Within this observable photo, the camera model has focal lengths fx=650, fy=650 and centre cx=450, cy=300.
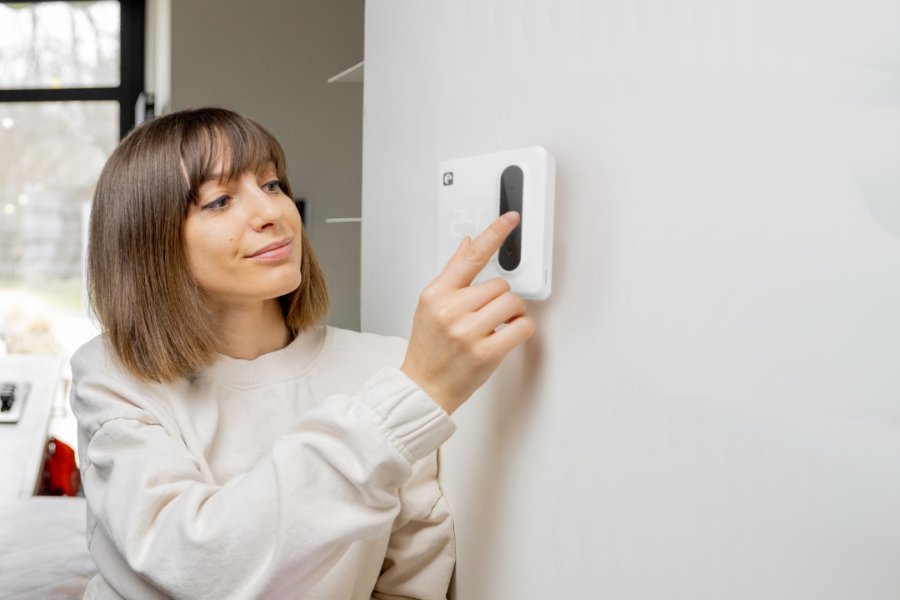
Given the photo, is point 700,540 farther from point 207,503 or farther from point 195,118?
point 195,118

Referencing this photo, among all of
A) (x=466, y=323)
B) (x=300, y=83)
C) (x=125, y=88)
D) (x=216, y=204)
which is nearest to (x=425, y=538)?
(x=466, y=323)

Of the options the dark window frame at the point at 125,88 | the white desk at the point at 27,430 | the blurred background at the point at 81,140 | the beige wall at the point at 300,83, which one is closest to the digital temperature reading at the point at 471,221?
the blurred background at the point at 81,140

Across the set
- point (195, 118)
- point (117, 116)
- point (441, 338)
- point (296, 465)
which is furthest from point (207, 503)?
point (117, 116)

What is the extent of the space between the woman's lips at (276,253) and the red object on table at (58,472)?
2.11m

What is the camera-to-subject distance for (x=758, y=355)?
0.36 meters

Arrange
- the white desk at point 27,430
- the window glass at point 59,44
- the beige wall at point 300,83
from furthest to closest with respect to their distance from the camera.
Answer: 1. the window glass at point 59,44
2. the beige wall at point 300,83
3. the white desk at point 27,430

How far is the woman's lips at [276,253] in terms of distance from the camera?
2.72ft

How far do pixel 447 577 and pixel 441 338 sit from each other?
15.3 inches

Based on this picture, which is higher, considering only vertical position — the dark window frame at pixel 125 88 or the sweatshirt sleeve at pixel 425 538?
the dark window frame at pixel 125 88

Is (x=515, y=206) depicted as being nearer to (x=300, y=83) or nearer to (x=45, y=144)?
(x=300, y=83)

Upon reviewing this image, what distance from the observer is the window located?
3.69 m

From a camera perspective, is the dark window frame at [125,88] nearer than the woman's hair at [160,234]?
No

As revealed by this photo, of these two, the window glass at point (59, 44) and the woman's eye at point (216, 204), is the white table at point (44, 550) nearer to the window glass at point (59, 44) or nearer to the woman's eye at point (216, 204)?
the woman's eye at point (216, 204)

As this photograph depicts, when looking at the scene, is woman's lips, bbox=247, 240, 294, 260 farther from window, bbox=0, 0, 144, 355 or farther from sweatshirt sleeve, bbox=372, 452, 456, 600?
window, bbox=0, 0, 144, 355
